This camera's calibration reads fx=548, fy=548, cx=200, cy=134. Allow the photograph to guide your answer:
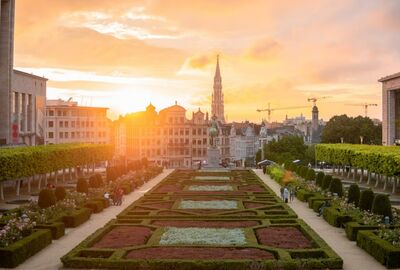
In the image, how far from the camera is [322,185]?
51.6 metres

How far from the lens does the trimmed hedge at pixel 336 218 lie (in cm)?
3406

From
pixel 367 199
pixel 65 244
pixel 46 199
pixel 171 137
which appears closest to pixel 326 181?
pixel 367 199

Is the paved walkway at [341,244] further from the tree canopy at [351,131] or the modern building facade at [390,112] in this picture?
the tree canopy at [351,131]

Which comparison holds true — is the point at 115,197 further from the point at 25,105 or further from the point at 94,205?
the point at 25,105

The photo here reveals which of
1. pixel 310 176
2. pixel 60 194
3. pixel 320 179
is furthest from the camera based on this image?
pixel 310 176

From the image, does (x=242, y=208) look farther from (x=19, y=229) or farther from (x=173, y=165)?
(x=173, y=165)

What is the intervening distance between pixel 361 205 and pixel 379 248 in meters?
11.9

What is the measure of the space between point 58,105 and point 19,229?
131 metres

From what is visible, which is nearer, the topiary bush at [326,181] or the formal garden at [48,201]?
the formal garden at [48,201]

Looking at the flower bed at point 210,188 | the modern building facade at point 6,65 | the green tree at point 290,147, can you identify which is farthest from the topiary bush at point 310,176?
the green tree at point 290,147

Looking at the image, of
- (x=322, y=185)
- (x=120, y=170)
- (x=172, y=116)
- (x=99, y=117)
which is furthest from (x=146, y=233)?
(x=99, y=117)

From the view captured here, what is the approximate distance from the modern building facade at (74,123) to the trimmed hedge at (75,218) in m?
109

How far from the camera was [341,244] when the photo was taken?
95.8 ft

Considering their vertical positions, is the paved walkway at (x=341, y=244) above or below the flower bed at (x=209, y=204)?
below
